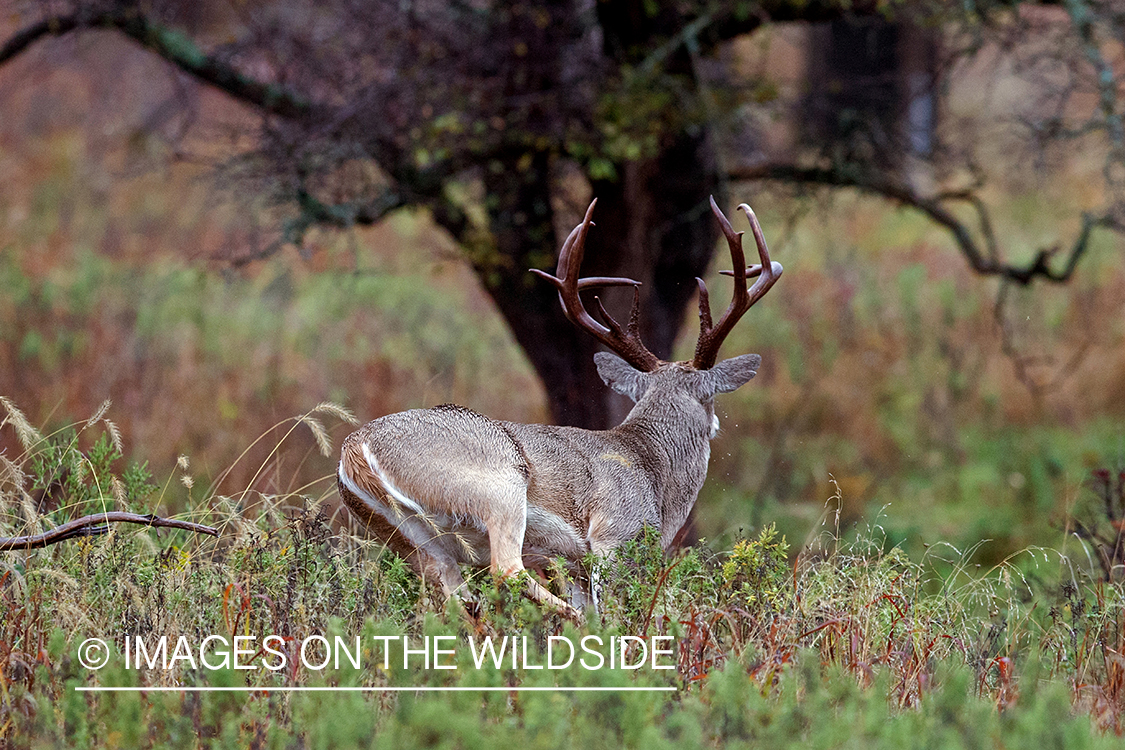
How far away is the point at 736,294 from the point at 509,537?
146cm

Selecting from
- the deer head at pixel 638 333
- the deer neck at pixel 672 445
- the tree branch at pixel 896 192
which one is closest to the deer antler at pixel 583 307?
the deer head at pixel 638 333

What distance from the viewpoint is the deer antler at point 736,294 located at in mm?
5027

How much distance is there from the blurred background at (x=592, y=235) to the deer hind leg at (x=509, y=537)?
42.0 inches

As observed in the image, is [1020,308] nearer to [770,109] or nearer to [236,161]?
[770,109]

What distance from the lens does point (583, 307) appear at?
535cm

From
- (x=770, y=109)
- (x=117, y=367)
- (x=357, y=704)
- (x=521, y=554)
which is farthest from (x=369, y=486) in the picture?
(x=117, y=367)

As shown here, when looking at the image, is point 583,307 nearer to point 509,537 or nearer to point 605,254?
point 509,537

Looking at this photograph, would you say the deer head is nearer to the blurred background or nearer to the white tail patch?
the blurred background

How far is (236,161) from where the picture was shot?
24.7ft

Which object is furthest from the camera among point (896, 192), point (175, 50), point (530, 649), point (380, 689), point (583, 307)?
point (896, 192)

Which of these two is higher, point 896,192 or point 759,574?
point 896,192

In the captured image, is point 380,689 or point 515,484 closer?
point 380,689

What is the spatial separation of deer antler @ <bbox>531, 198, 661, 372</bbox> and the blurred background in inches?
23.2

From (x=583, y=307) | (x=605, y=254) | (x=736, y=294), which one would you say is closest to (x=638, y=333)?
(x=583, y=307)
